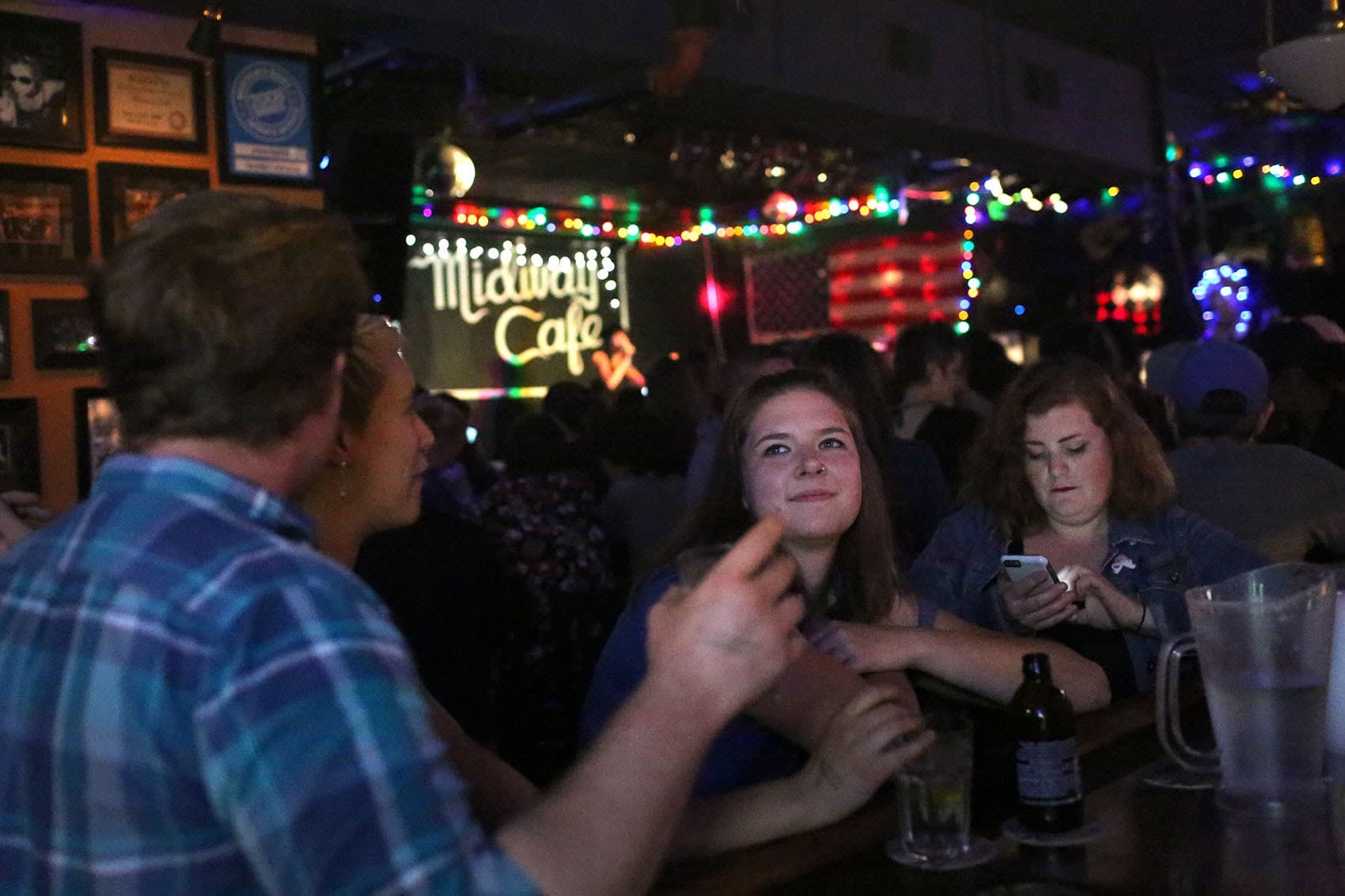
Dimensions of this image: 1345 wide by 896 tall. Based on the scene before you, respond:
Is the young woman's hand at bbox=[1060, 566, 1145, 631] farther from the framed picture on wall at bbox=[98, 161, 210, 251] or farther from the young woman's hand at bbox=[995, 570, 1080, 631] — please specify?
the framed picture on wall at bbox=[98, 161, 210, 251]

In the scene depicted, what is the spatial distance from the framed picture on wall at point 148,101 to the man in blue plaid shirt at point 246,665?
120 inches

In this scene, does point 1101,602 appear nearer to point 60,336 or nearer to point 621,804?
point 621,804

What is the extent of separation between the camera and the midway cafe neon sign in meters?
9.55

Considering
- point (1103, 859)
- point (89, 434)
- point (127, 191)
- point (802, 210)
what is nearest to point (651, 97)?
point (127, 191)

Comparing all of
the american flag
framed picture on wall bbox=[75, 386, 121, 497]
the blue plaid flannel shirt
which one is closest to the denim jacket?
the blue plaid flannel shirt

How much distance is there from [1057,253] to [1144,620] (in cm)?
1016

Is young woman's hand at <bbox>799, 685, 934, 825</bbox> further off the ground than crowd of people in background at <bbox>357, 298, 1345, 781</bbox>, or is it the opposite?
crowd of people in background at <bbox>357, 298, 1345, 781</bbox>

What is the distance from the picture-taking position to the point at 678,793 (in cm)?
101

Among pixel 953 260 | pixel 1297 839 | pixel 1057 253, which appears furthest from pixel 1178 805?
pixel 1057 253

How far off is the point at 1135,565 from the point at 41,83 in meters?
2.99

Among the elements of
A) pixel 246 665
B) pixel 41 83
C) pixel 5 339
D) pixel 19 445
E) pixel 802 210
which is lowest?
pixel 246 665

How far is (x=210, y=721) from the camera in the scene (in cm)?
89

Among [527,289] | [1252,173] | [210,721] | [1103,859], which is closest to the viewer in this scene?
[210,721]

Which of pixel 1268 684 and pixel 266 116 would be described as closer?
pixel 1268 684
